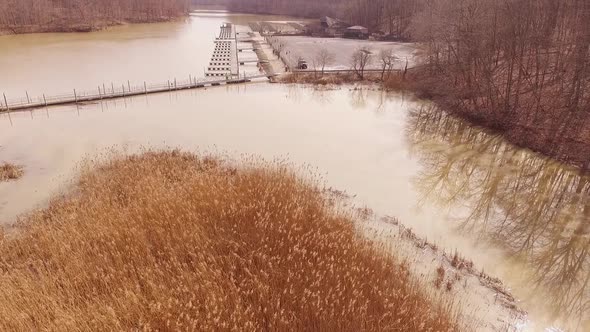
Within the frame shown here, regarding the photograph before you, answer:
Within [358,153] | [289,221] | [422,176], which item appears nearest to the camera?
[289,221]

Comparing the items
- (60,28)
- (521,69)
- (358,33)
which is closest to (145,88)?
(521,69)

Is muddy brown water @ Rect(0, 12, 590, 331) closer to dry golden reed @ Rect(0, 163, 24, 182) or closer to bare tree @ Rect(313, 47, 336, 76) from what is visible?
dry golden reed @ Rect(0, 163, 24, 182)

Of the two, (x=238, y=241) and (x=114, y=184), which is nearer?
(x=238, y=241)

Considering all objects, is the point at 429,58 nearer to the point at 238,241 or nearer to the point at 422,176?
the point at 422,176

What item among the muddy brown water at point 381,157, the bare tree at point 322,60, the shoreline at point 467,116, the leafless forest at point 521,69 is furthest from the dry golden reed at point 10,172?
the bare tree at point 322,60

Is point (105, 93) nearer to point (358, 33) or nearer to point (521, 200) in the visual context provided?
point (521, 200)

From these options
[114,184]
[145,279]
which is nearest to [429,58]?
[114,184]

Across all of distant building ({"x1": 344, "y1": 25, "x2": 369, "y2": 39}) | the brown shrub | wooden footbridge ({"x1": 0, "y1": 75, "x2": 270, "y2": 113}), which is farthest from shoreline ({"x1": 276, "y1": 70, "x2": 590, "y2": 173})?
distant building ({"x1": 344, "y1": 25, "x2": 369, "y2": 39})
